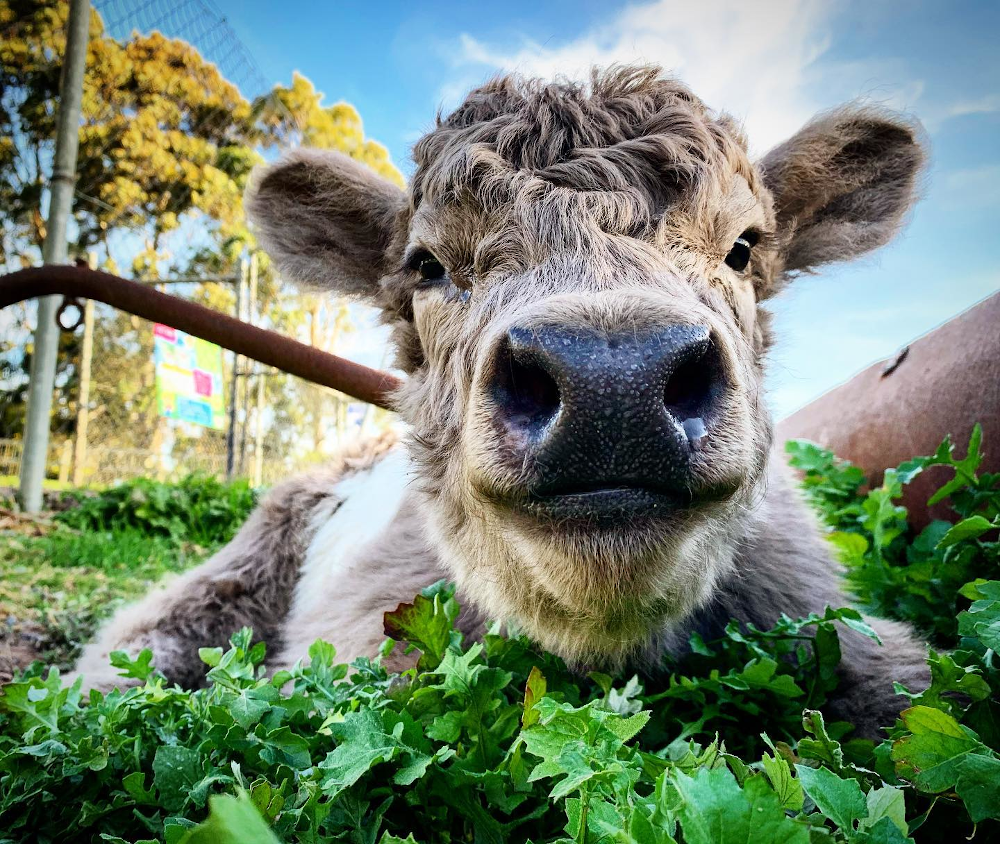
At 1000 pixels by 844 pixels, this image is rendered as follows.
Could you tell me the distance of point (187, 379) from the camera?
37.3 ft

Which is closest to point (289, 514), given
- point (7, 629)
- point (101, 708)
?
point (7, 629)

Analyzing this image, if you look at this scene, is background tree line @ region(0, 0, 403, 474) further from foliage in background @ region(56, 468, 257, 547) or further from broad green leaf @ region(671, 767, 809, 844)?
broad green leaf @ region(671, 767, 809, 844)

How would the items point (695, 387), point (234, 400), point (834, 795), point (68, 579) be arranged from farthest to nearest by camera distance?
point (234, 400)
point (68, 579)
point (695, 387)
point (834, 795)

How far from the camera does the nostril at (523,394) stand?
1.48 metres

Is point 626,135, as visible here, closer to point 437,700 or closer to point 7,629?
point 437,700

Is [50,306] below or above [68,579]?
above

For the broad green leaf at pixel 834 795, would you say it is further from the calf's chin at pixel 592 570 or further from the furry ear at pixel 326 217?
the furry ear at pixel 326 217

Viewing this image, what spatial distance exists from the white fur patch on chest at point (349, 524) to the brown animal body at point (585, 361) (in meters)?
0.05

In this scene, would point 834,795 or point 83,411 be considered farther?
point 83,411

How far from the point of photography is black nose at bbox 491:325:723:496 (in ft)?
4.43

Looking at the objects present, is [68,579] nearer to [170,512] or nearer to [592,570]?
[170,512]

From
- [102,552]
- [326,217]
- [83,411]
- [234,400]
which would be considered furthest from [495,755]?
[83,411]

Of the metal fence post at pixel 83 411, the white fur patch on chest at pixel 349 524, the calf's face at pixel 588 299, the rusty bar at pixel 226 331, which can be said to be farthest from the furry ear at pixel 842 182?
the metal fence post at pixel 83 411

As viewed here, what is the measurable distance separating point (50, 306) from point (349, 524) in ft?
22.9
